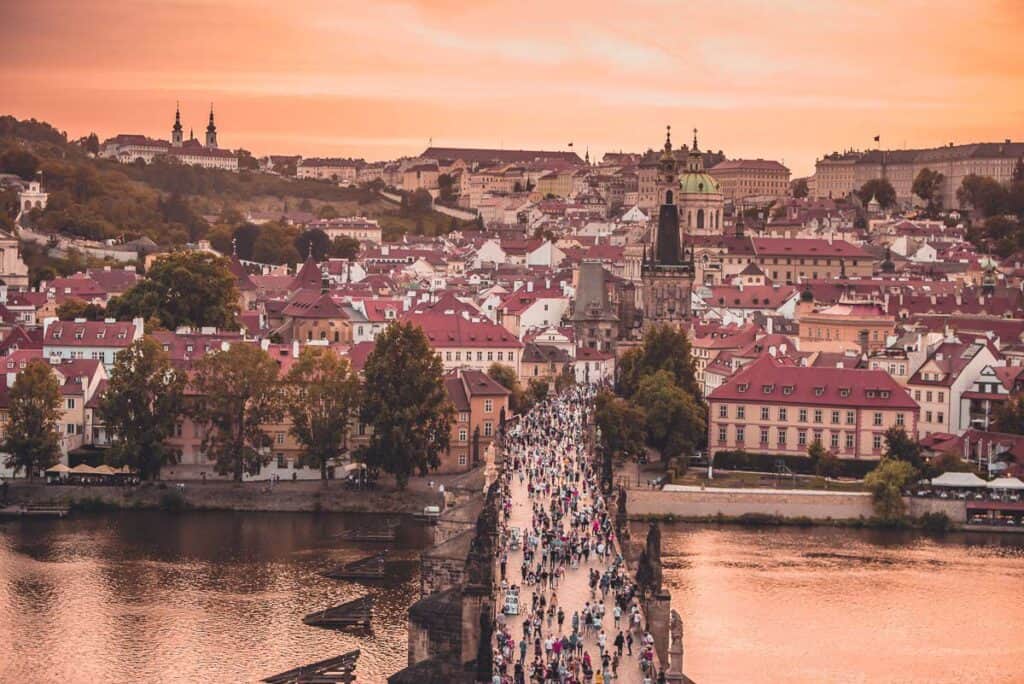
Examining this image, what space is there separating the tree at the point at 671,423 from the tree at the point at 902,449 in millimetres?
5710

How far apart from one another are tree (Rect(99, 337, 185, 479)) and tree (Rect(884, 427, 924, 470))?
1989cm

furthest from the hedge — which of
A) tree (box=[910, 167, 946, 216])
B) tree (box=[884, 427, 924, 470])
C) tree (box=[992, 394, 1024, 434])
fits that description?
tree (box=[910, 167, 946, 216])

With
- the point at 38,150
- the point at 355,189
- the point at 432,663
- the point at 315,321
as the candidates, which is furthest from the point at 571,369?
the point at 355,189

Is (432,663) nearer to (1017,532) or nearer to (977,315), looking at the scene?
(1017,532)

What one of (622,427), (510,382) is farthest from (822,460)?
(510,382)

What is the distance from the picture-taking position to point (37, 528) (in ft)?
163

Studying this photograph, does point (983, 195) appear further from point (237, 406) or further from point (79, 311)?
point (237, 406)

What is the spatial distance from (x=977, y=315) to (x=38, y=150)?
89.0 m

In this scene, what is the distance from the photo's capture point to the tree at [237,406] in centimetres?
5494

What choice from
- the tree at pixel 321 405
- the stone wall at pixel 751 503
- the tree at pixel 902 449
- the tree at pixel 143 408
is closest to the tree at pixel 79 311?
the tree at pixel 143 408

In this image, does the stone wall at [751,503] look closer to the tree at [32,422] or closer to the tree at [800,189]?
the tree at [32,422]

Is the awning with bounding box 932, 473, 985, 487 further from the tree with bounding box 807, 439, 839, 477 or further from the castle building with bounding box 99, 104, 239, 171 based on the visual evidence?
the castle building with bounding box 99, 104, 239, 171

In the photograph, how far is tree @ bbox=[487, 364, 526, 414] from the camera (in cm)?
6319

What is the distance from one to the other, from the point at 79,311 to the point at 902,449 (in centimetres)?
3402
